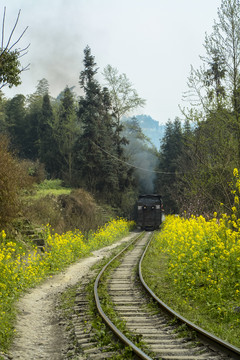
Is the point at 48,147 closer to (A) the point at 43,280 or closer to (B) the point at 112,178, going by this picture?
(B) the point at 112,178

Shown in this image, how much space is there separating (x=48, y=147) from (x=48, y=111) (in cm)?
789

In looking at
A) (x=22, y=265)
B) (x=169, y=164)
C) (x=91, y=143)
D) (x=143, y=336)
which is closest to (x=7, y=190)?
(x=22, y=265)

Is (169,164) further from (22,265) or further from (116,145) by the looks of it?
(22,265)

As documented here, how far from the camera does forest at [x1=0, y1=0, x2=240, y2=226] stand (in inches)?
499

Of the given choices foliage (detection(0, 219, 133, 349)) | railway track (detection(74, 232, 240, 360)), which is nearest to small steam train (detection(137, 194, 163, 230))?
foliage (detection(0, 219, 133, 349))

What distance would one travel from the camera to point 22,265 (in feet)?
39.4

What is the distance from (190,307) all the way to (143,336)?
2108 mm

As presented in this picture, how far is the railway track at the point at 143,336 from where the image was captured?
5.82 metres

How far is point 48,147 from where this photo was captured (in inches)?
2042

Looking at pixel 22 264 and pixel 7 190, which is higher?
pixel 7 190

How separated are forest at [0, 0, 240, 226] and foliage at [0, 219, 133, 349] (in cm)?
188

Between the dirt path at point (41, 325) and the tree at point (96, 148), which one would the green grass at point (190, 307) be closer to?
the dirt path at point (41, 325)

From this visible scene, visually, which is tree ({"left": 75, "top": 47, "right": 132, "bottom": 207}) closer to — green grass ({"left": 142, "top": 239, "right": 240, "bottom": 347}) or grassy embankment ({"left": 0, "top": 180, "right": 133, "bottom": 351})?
grassy embankment ({"left": 0, "top": 180, "right": 133, "bottom": 351})

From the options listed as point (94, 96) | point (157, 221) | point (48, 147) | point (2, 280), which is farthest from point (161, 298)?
point (48, 147)
